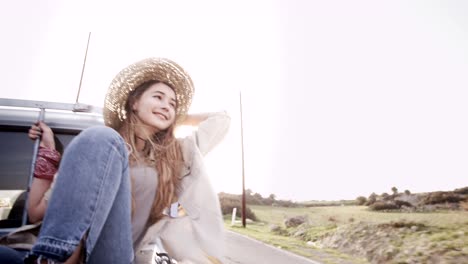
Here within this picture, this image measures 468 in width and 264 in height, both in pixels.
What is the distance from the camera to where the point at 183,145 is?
2051mm

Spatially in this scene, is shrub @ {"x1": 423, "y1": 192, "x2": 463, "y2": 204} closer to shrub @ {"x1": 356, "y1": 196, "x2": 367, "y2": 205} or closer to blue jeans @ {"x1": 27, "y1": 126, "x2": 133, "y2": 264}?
shrub @ {"x1": 356, "y1": 196, "x2": 367, "y2": 205}

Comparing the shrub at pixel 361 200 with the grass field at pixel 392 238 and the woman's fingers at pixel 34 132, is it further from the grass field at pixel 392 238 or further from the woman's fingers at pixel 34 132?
the woman's fingers at pixel 34 132

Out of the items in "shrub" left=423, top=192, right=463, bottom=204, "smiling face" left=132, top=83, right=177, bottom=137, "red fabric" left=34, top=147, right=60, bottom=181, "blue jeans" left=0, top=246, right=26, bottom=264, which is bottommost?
"blue jeans" left=0, top=246, right=26, bottom=264

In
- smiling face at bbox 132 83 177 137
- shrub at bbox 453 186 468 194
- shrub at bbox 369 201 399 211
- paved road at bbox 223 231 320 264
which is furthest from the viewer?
shrub at bbox 369 201 399 211

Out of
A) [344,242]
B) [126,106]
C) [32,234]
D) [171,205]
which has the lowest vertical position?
[344,242]

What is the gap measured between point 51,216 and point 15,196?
76 cm

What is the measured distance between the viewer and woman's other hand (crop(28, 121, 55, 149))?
65.4 inches

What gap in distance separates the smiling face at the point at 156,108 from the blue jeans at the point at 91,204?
0.72 metres

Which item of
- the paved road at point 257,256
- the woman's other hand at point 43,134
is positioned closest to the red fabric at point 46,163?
the woman's other hand at point 43,134

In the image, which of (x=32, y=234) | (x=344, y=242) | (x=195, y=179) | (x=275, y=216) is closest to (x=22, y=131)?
(x=32, y=234)

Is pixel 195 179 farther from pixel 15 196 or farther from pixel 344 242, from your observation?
pixel 344 242

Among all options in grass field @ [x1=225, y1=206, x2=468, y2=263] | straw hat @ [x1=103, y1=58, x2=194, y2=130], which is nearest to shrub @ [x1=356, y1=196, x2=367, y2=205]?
grass field @ [x1=225, y1=206, x2=468, y2=263]

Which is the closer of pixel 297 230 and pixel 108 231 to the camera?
pixel 108 231

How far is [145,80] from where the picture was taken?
86.5 inches
